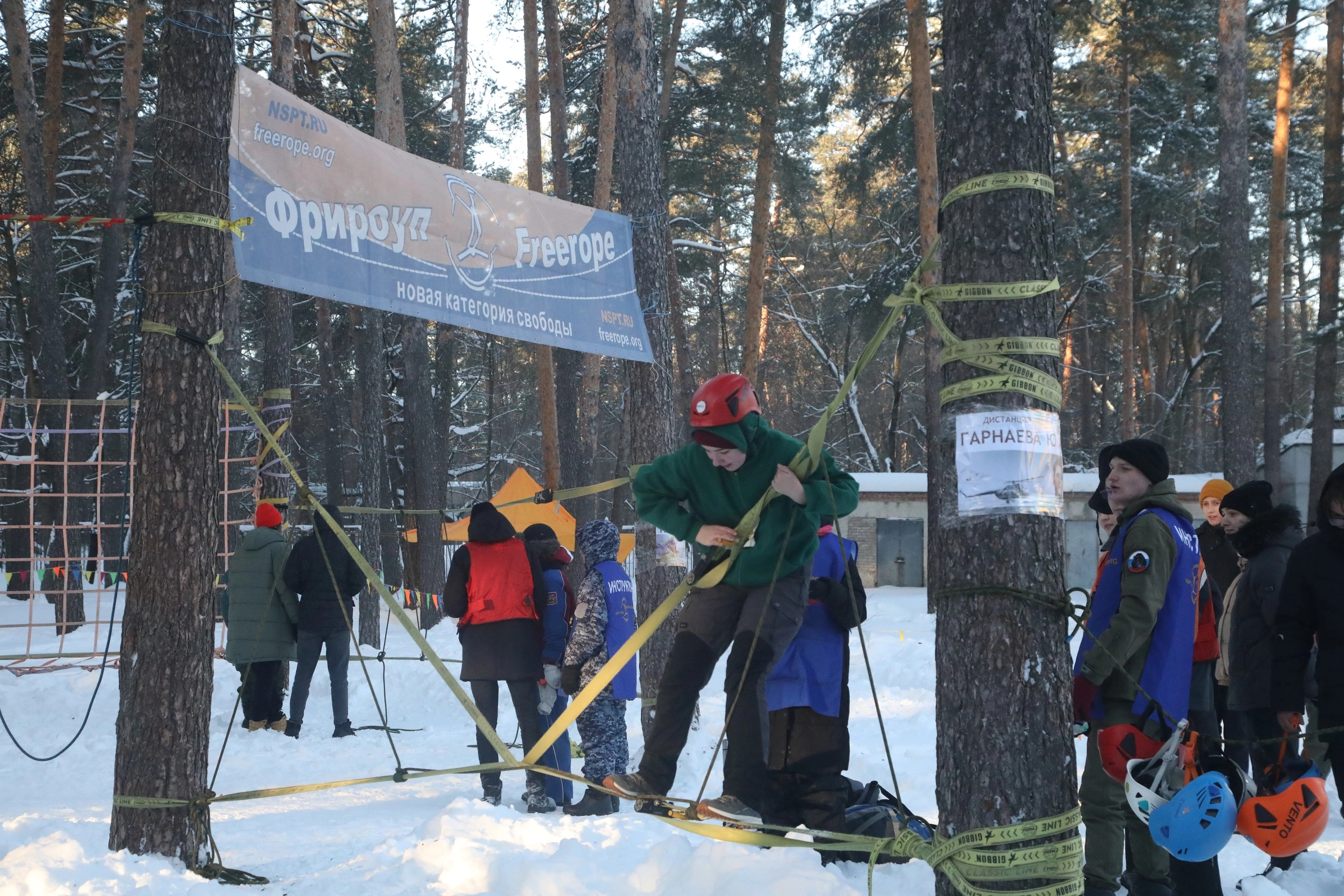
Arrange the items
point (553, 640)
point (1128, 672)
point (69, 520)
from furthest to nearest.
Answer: point (69, 520), point (553, 640), point (1128, 672)

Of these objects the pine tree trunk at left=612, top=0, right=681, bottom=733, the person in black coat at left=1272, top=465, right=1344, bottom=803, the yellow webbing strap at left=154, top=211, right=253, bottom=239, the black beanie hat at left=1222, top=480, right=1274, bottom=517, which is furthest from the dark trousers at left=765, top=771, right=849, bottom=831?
the pine tree trunk at left=612, top=0, right=681, bottom=733

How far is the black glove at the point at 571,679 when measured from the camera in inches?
236

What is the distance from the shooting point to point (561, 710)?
6758 mm

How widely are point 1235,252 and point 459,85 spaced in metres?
11.9

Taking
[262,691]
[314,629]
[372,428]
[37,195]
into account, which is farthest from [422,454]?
[262,691]

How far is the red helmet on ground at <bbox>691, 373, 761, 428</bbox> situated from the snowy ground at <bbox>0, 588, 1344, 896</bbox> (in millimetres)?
1577

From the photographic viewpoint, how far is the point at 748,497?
13.1 ft

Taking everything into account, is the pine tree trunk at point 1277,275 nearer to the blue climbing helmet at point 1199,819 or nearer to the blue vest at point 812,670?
the blue vest at point 812,670

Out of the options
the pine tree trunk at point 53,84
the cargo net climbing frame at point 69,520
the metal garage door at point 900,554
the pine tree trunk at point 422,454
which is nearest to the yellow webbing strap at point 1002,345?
the cargo net climbing frame at point 69,520

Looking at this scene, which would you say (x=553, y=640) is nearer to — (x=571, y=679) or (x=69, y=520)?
(x=571, y=679)

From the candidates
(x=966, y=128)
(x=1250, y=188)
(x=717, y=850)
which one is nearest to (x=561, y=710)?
(x=717, y=850)

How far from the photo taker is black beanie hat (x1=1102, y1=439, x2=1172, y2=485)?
4.17 metres

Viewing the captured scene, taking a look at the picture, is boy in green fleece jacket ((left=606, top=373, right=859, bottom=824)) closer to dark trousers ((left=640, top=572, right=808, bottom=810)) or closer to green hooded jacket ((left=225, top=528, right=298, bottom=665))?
dark trousers ((left=640, top=572, right=808, bottom=810))

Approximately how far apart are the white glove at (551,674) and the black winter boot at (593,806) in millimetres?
765
